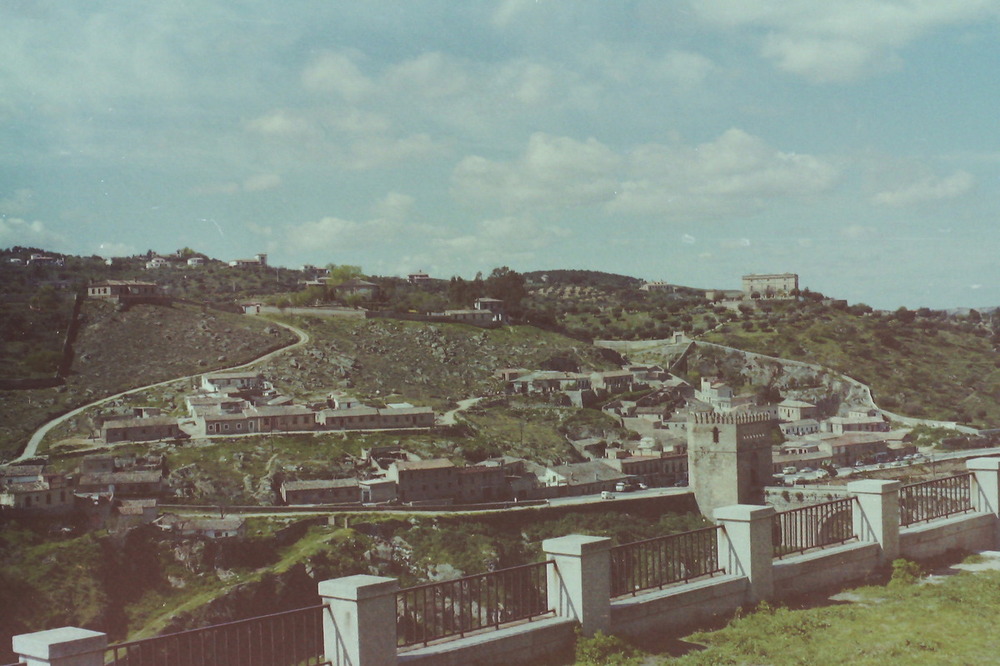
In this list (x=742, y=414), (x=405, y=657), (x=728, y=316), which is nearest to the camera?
(x=405, y=657)

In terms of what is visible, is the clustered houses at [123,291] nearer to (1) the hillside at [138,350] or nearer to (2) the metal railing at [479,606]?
(1) the hillside at [138,350]

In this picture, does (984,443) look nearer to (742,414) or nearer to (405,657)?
(742,414)

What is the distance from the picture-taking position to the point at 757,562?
10.0m

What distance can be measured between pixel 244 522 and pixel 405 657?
146ft

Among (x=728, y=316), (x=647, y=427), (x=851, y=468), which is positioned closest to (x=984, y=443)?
(x=851, y=468)

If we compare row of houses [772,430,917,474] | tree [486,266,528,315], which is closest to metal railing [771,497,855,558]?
row of houses [772,430,917,474]

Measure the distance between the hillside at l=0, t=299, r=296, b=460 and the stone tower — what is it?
46.1 meters

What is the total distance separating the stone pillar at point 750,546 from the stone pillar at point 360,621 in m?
4.20

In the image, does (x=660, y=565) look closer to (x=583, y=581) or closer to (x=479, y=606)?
(x=583, y=581)

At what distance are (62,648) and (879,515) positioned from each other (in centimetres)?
964

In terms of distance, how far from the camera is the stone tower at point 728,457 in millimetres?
59156

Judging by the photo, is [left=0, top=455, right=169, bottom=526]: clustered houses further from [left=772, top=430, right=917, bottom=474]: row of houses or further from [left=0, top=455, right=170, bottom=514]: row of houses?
[left=772, top=430, right=917, bottom=474]: row of houses

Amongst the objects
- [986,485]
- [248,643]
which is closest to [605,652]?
[248,643]

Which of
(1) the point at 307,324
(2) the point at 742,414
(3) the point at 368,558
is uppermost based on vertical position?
(1) the point at 307,324
